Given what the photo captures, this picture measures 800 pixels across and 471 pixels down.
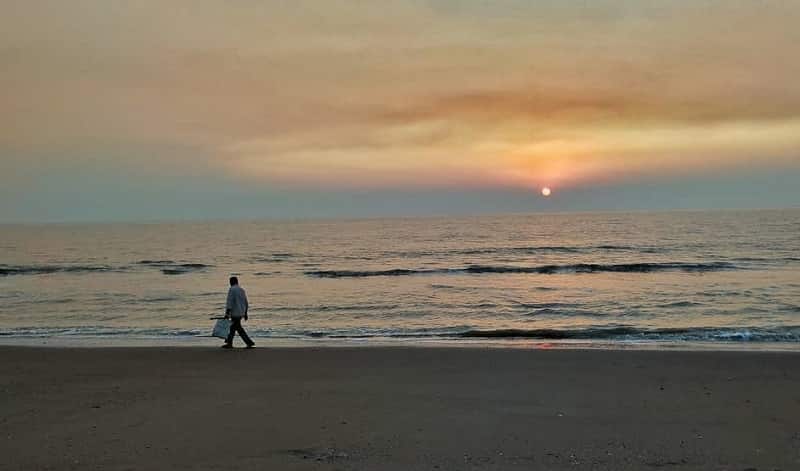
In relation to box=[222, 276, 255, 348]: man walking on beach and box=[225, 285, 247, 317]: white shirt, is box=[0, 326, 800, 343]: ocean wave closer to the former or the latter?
box=[222, 276, 255, 348]: man walking on beach

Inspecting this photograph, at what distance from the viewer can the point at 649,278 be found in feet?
104

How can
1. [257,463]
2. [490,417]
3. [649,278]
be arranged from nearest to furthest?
[257,463] < [490,417] < [649,278]

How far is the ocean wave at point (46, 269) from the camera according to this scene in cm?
4150

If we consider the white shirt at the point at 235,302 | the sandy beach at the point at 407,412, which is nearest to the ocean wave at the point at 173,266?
the white shirt at the point at 235,302

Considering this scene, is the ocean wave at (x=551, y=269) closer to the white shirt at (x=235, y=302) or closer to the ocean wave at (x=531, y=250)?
the ocean wave at (x=531, y=250)

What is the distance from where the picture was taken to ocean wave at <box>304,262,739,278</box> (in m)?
36.3

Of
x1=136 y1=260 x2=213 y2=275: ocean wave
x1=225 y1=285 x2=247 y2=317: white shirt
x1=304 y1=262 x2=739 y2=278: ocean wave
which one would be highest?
x1=225 y1=285 x2=247 y2=317: white shirt

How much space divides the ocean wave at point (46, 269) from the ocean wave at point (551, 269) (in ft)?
52.6

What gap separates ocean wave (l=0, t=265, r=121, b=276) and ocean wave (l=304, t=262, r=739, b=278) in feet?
52.6

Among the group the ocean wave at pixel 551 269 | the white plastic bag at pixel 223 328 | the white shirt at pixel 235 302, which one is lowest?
the ocean wave at pixel 551 269

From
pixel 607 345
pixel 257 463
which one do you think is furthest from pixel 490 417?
pixel 607 345

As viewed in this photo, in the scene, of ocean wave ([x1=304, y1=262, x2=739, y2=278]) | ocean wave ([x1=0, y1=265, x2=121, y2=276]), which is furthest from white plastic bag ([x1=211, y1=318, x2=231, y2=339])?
ocean wave ([x1=0, y1=265, x2=121, y2=276])

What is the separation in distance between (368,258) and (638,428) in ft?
143

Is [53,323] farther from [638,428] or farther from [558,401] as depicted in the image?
[638,428]
